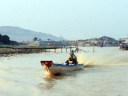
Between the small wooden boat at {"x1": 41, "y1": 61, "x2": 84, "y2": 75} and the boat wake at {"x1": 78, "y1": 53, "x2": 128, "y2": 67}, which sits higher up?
the small wooden boat at {"x1": 41, "y1": 61, "x2": 84, "y2": 75}

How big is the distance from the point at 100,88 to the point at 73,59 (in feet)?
40.2

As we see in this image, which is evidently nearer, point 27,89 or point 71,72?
point 27,89

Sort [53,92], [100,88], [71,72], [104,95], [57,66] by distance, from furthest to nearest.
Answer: [71,72] < [57,66] < [100,88] < [53,92] < [104,95]

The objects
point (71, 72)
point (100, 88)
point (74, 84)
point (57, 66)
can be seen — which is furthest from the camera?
point (71, 72)

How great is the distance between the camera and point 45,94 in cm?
2077

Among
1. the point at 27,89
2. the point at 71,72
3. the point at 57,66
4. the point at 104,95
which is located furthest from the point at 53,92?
the point at 71,72

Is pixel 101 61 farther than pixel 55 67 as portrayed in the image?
Yes

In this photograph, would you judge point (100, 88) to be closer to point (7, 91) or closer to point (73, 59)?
point (7, 91)

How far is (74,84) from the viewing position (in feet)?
83.0

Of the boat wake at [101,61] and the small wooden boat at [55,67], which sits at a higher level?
the small wooden boat at [55,67]

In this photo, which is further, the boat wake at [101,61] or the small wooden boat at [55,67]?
the boat wake at [101,61]

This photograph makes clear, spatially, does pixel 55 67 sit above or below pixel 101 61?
above

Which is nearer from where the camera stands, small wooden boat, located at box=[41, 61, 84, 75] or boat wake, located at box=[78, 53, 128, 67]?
small wooden boat, located at box=[41, 61, 84, 75]

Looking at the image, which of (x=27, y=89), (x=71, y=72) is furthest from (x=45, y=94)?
(x=71, y=72)
